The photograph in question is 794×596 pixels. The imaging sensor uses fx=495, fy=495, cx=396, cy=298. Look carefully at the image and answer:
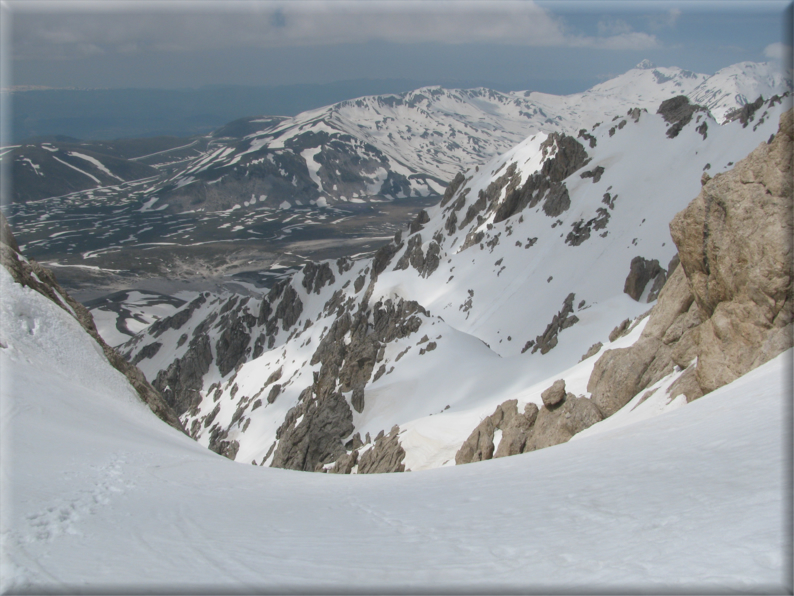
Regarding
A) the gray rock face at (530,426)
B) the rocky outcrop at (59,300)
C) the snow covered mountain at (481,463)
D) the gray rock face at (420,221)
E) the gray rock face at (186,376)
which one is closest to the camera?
the snow covered mountain at (481,463)

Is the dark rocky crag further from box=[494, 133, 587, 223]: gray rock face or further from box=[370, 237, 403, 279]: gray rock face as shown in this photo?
box=[370, 237, 403, 279]: gray rock face

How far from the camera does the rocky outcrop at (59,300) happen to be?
25.3 meters

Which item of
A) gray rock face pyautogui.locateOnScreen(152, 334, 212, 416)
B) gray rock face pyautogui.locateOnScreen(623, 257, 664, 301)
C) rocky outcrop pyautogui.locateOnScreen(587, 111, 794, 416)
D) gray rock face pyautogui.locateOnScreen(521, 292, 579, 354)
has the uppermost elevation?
rocky outcrop pyautogui.locateOnScreen(587, 111, 794, 416)

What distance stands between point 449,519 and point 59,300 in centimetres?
2835

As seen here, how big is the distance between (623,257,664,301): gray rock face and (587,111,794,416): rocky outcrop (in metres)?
40.0

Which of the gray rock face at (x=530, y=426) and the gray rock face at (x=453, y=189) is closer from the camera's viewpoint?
the gray rock face at (x=530, y=426)

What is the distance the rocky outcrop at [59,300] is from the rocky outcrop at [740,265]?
24.5 m

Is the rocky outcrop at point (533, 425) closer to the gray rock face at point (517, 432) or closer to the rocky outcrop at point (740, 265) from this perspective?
the gray rock face at point (517, 432)

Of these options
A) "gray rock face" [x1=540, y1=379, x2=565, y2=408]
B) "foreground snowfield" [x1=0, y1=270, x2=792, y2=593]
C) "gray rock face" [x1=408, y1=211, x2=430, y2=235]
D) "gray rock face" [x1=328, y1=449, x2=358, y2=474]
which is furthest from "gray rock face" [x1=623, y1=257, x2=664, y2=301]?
"gray rock face" [x1=408, y1=211, x2=430, y2=235]

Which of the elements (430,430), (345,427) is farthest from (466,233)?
(430,430)

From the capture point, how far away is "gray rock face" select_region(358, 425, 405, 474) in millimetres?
28919

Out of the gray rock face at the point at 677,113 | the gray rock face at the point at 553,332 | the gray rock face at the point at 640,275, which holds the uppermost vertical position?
the gray rock face at the point at 677,113

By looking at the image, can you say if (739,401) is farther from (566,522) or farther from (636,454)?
(566,522)

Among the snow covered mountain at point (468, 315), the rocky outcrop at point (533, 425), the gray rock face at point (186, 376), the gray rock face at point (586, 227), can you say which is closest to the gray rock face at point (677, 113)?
the snow covered mountain at point (468, 315)
